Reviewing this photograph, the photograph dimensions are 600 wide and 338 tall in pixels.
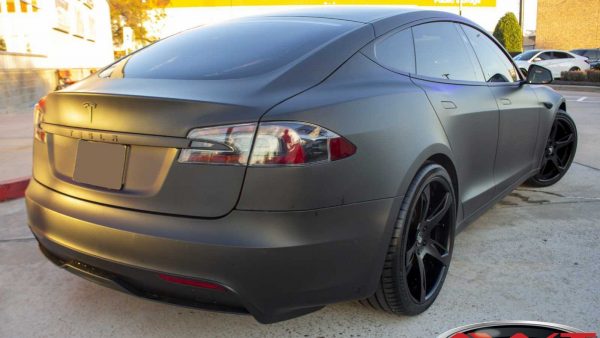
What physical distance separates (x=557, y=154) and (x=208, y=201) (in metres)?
4.16

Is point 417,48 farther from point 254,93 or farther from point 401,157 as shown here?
point 254,93

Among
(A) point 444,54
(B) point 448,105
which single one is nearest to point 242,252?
(B) point 448,105

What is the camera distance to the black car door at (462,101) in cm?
288

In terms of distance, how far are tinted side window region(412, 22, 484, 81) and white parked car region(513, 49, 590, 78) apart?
22047 millimetres

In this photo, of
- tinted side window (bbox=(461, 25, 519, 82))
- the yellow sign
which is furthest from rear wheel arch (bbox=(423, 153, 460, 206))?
the yellow sign

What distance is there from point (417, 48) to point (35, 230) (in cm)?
219

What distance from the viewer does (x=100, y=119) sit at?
87.5 inches

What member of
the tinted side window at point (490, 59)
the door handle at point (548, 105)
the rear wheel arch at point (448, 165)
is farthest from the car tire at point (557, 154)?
the rear wheel arch at point (448, 165)

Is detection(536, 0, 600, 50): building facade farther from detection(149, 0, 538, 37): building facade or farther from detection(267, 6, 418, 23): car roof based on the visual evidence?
detection(267, 6, 418, 23): car roof

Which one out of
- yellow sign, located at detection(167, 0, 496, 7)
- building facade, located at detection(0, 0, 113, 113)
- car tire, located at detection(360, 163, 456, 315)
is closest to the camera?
car tire, located at detection(360, 163, 456, 315)

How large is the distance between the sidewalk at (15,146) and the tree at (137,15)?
3550 cm

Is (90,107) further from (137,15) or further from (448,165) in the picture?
(137,15)

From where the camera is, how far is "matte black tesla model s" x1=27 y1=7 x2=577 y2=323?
2.00 metres

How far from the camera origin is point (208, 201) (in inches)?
79.2
